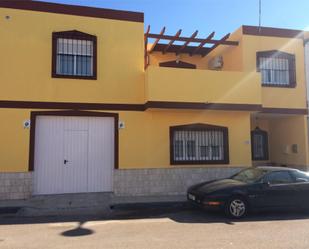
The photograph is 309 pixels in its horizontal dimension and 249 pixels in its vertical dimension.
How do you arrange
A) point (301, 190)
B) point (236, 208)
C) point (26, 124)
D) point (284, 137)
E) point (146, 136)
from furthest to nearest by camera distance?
1. point (284, 137)
2. point (146, 136)
3. point (26, 124)
4. point (301, 190)
5. point (236, 208)

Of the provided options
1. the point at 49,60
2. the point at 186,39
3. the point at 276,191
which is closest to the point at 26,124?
the point at 49,60

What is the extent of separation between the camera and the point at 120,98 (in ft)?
38.3

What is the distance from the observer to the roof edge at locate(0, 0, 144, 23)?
11.1 metres

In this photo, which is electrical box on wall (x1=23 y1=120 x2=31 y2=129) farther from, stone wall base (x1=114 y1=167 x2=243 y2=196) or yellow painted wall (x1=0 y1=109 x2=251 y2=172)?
stone wall base (x1=114 y1=167 x2=243 y2=196)

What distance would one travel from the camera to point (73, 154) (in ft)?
36.9

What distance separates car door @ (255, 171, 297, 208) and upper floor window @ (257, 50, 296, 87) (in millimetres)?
5625

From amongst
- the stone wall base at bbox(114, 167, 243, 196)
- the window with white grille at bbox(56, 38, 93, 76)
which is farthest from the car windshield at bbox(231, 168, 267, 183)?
the window with white grille at bbox(56, 38, 93, 76)

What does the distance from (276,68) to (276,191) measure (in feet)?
23.0

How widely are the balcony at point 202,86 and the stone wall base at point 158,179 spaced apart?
2592 millimetres

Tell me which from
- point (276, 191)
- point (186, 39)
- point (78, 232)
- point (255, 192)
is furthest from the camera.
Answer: point (186, 39)

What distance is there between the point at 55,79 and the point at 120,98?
2.32 metres

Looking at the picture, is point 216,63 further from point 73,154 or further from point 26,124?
point 26,124

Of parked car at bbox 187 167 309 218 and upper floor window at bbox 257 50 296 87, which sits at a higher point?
upper floor window at bbox 257 50 296 87

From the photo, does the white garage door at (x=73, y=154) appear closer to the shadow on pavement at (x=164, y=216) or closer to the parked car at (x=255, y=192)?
the shadow on pavement at (x=164, y=216)
